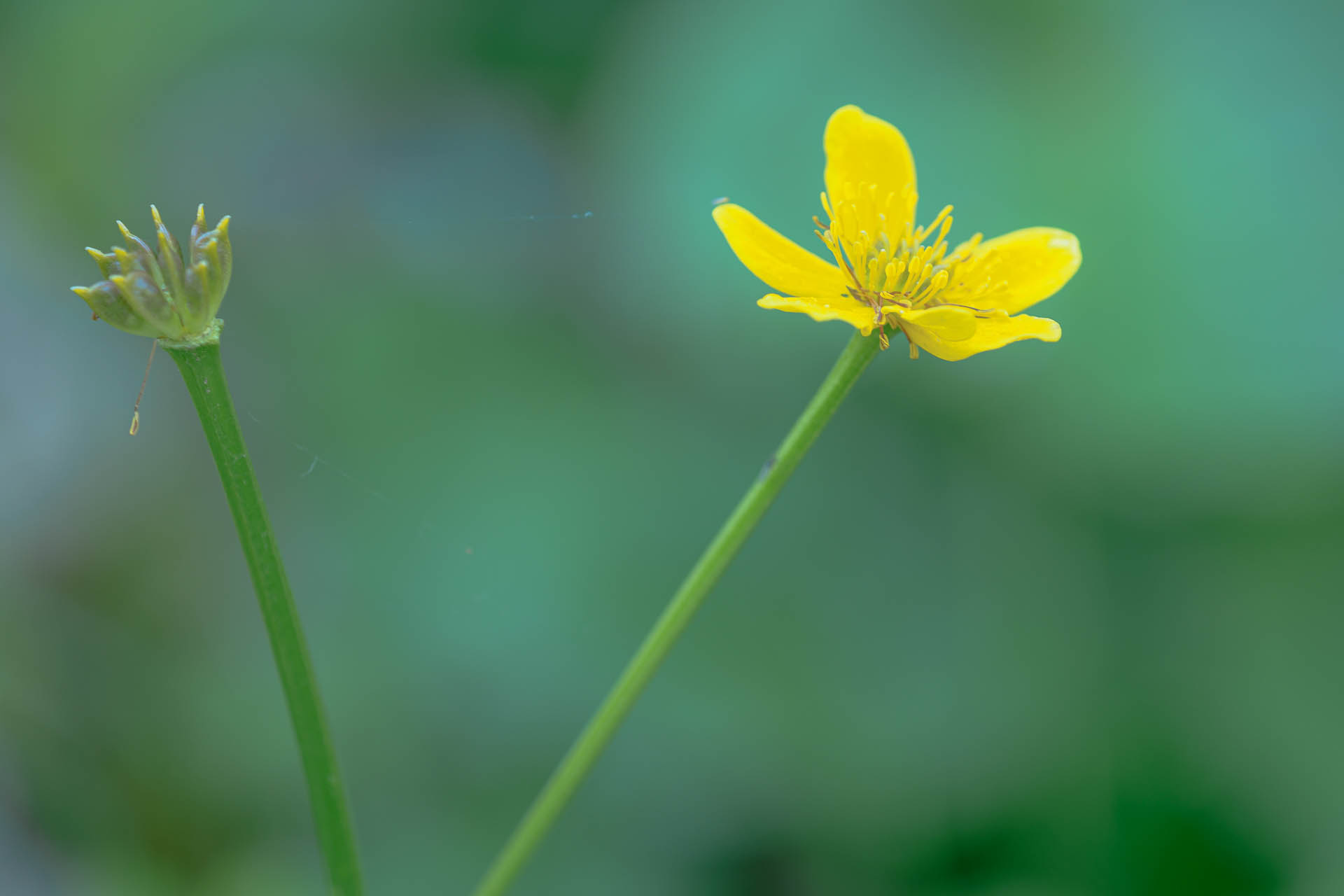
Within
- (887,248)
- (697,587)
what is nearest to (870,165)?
(887,248)

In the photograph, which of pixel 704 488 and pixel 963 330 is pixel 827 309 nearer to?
pixel 963 330

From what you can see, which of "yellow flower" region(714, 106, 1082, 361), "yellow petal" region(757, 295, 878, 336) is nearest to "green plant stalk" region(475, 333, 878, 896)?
"yellow petal" region(757, 295, 878, 336)

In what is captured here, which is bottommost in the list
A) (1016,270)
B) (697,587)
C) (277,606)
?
(277,606)

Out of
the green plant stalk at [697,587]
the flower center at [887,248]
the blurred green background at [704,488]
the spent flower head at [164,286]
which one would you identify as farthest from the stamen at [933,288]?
the blurred green background at [704,488]

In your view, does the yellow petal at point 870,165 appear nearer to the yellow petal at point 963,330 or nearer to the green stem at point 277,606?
the yellow petal at point 963,330

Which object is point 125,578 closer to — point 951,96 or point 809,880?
point 809,880

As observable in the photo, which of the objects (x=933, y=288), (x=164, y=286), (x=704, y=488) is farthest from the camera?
(x=704, y=488)

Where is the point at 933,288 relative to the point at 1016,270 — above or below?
below
